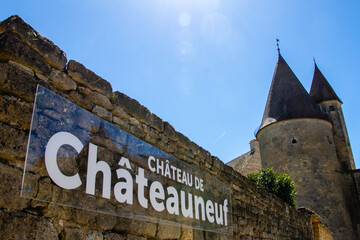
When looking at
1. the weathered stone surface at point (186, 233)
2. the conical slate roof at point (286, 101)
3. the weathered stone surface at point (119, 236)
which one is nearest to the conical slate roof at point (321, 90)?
the conical slate roof at point (286, 101)

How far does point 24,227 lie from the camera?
2027mm

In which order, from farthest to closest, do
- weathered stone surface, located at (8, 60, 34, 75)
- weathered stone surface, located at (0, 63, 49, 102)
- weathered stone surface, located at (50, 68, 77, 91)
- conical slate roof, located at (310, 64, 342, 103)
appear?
conical slate roof, located at (310, 64, 342, 103) → weathered stone surface, located at (50, 68, 77, 91) → weathered stone surface, located at (8, 60, 34, 75) → weathered stone surface, located at (0, 63, 49, 102)

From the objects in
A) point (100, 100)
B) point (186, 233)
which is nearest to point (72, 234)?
point (100, 100)

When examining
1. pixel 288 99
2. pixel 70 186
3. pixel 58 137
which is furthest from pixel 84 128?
pixel 288 99

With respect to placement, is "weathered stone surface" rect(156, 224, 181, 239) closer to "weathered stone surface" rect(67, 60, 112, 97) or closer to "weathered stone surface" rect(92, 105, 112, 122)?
"weathered stone surface" rect(92, 105, 112, 122)

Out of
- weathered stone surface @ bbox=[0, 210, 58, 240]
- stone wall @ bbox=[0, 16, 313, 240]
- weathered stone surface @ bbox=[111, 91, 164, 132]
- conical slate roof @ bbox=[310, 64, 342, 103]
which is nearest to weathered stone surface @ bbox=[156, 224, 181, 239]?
stone wall @ bbox=[0, 16, 313, 240]

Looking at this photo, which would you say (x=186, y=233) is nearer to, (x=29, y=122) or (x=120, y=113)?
(x=120, y=113)

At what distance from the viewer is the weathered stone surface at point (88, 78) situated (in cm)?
278

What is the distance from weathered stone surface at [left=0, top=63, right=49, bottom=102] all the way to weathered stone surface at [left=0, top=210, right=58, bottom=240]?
75cm

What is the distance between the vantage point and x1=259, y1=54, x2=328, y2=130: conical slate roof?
20.3 m

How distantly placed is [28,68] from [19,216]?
39.4 inches

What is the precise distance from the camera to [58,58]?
2.64m

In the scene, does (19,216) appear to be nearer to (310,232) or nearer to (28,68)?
(28,68)

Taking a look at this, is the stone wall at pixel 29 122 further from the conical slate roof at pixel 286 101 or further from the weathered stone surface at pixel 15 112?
the conical slate roof at pixel 286 101
